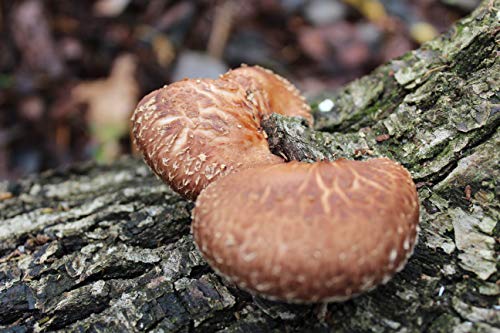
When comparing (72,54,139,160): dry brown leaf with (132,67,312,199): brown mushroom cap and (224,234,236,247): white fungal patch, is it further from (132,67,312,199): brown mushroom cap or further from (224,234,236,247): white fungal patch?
(224,234,236,247): white fungal patch

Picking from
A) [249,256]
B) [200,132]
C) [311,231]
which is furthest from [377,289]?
[200,132]

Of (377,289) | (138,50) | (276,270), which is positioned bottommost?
(377,289)

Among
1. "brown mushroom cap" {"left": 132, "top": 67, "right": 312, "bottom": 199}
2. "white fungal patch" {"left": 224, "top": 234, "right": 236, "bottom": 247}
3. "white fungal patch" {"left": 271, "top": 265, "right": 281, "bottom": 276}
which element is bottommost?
"white fungal patch" {"left": 271, "top": 265, "right": 281, "bottom": 276}

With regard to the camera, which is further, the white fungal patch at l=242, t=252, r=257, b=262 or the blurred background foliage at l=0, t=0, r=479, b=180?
the blurred background foliage at l=0, t=0, r=479, b=180

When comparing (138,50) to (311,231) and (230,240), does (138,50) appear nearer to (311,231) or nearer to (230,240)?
(230,240)

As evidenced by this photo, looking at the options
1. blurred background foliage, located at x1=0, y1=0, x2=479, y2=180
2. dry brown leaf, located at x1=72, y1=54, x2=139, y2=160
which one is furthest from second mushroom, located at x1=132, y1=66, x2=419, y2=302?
blurred background foliage, located at x1=0, y1=0, x2=479, y2=180

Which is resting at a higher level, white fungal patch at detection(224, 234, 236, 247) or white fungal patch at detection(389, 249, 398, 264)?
white fungal patch at detection(224, 234, 236, 247)

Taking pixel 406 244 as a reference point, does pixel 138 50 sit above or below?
below

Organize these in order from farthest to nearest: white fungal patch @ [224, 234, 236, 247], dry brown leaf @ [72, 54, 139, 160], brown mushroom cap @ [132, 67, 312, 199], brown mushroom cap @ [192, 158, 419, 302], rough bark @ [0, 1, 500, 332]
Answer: dry brown leaf @ [72, 54, 139, 160] → brown mushroom cap @ [132, 67, 312, 199] → rough bark @ [0, 1, 500, 332] → white fungal patch @ [224, 234, 236, 247] → brown mushroom cap @ [192, 158, 419, 302]
